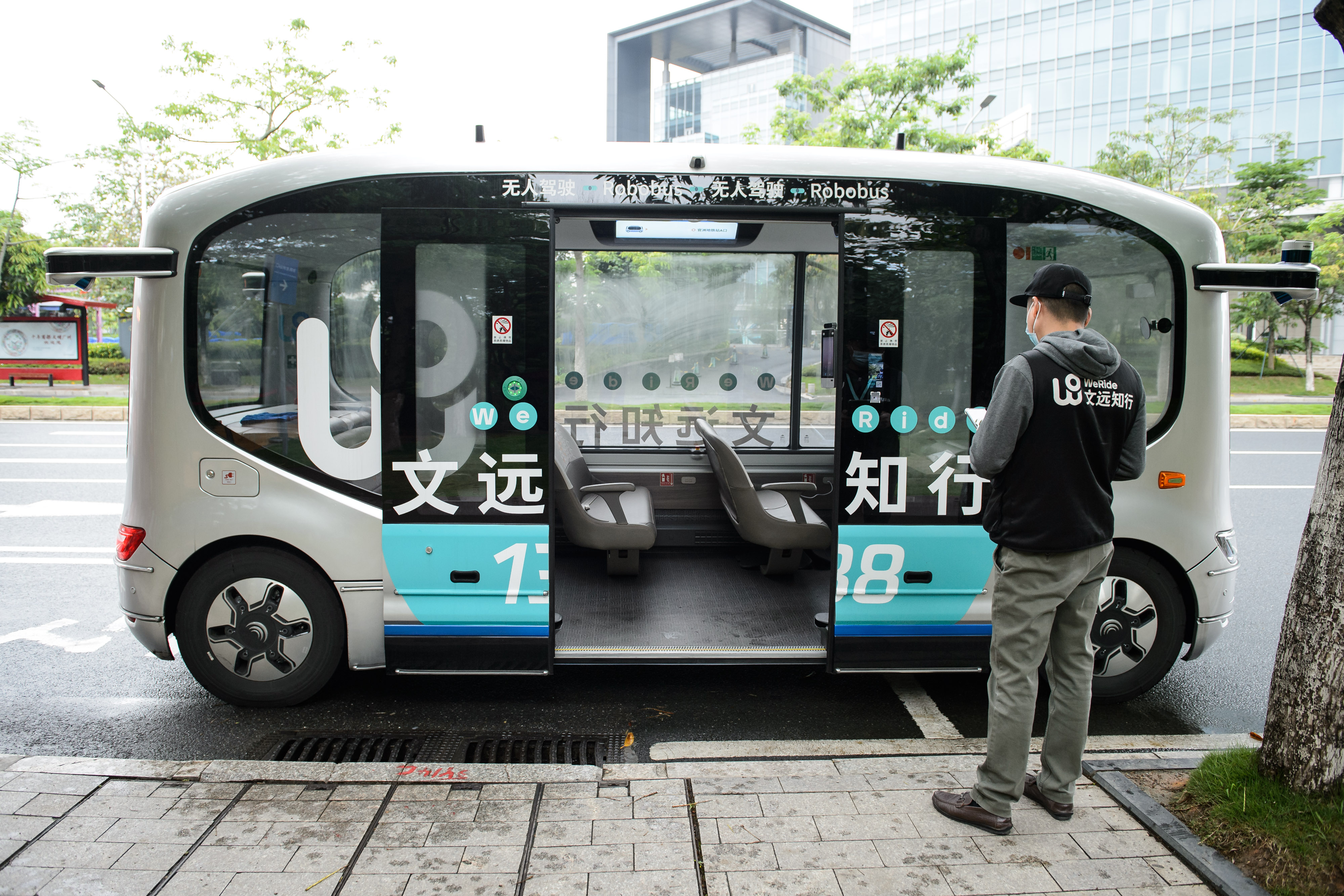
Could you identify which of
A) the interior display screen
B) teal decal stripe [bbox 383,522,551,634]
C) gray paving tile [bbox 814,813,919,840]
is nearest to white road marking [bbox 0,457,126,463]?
the interior display screen

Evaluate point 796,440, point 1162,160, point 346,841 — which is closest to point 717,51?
point 1162,160

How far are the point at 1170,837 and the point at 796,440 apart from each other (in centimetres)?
422

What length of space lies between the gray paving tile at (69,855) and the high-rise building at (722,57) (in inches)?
2341

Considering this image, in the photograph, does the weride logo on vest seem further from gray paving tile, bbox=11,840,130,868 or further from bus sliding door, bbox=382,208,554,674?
gray paving tile, bbox=11,840,130,868

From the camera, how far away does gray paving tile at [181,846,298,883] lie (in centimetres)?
Answer: 269

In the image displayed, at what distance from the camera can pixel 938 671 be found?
418 cm

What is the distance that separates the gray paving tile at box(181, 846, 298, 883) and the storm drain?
2.37 feet

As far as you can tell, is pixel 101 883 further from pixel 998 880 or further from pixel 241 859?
pixel 998 880

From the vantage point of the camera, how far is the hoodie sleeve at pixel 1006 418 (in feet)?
9.11

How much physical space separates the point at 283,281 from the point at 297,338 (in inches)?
10.5

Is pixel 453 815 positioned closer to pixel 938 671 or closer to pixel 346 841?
pixel 346 841

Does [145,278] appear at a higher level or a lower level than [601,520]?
higher

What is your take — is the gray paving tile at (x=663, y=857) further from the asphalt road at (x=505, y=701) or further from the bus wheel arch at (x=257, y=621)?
the bus wheel arch at (x=257, y=621)

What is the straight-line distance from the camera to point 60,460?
11977 mm
